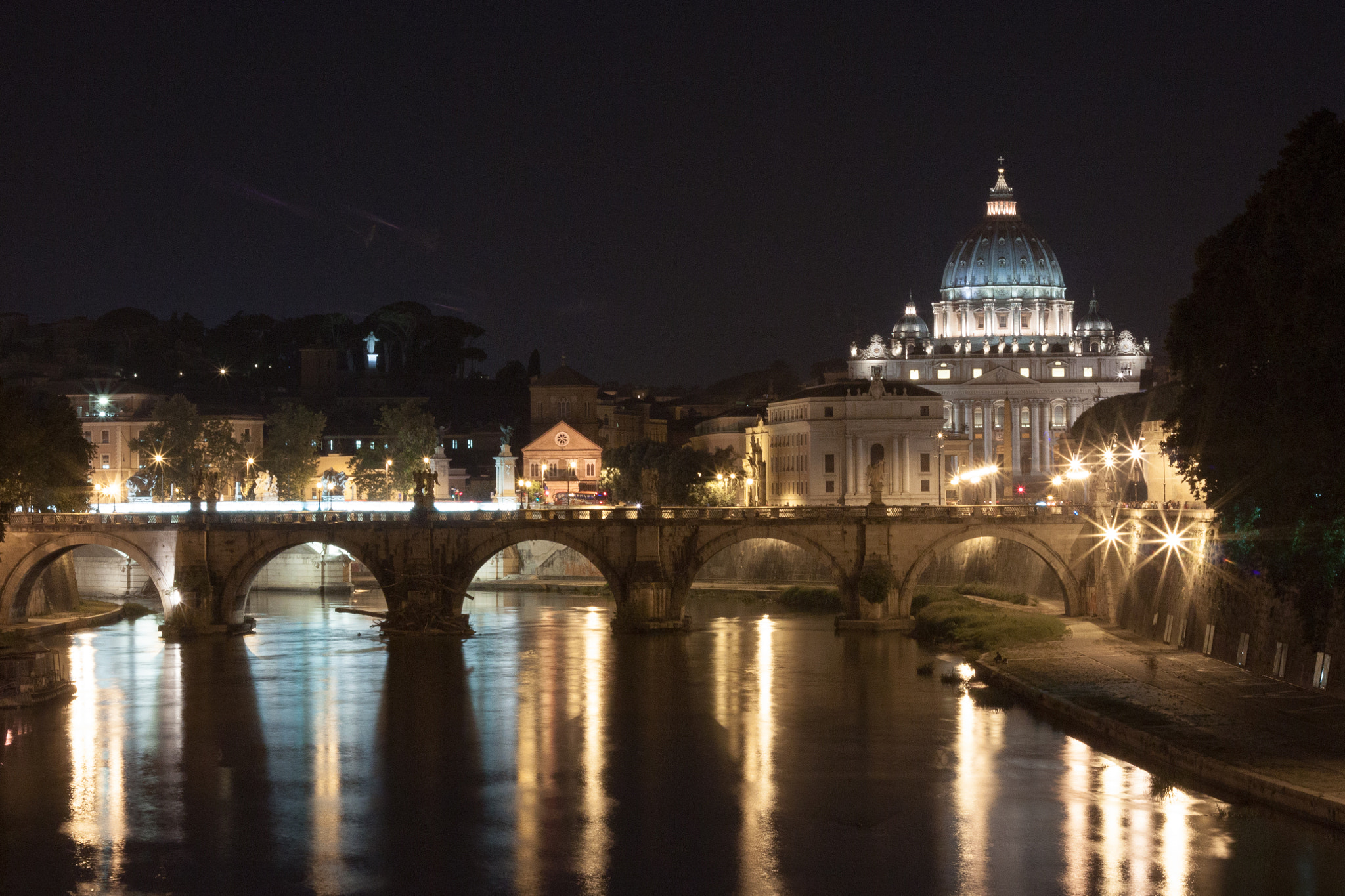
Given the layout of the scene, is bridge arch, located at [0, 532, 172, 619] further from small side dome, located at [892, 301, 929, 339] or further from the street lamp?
small side dome, located at [892, 301, 929, 339]

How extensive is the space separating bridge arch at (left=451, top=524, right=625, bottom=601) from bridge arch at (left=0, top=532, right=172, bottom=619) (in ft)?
32.0

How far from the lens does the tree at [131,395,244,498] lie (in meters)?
85.6

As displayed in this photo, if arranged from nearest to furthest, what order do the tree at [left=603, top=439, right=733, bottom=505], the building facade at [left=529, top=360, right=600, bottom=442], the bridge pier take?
the bridge pier < the tree at [left=603, top=439, right=733, bottom=505] < the building facade at [left=529, top=360, right=600, bottom=442]

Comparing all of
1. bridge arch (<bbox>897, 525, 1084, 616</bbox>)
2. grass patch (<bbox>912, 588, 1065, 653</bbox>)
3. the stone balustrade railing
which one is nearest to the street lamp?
the stone balustrade railing

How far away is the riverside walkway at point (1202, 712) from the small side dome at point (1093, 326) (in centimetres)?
11994

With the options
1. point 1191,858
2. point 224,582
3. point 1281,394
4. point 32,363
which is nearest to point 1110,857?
point 1191,858

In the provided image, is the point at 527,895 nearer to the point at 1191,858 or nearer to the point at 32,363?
the point at 1191,858

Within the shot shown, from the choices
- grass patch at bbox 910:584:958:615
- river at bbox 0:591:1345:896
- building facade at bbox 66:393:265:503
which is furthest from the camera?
building facade at bbox 66:393:265:503

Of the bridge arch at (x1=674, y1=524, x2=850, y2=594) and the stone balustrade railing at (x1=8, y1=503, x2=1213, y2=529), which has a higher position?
the stone balustrade railing at (x1=8, y1=503, x2=1213, y2=529)

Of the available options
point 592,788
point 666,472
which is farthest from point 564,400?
point 592,788

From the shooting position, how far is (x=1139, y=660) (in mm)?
40719

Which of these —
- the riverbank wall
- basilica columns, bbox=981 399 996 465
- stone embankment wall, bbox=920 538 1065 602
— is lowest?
the riverbank wall

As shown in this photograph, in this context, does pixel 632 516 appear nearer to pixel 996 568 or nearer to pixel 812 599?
pixel 812 599

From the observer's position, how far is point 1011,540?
172 feet
